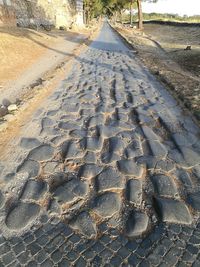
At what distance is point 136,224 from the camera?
3049 mm

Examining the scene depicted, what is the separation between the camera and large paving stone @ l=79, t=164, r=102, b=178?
3.83 metres

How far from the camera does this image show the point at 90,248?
2783 millimetres

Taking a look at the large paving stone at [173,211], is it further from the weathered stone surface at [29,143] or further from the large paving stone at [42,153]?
the weathered stone surface at [29,143]

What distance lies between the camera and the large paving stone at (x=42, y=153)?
4.22 m

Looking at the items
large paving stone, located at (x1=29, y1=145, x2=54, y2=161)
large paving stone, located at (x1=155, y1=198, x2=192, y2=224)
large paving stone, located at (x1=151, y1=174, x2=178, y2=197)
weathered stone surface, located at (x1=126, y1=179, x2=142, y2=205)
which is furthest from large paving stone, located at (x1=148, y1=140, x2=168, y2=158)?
large paving stone, located at (x1=29, y1=145, x2=54, y2=161)

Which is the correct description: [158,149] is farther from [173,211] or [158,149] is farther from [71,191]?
[71,191]

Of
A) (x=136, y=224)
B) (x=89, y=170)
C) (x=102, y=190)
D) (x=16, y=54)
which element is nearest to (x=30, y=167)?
(x=89, y=170)

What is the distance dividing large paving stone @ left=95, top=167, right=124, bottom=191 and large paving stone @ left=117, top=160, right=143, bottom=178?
0.14 metres

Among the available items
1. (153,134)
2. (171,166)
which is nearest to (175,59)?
(153,134)

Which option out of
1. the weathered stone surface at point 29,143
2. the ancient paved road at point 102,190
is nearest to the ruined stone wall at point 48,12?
the ancient paved road at point 102,190

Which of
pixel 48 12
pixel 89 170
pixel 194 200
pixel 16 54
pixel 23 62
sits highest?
pixel 48 12

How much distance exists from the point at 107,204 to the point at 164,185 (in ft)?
2.61

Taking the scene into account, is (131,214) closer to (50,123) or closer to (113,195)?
(113,195)

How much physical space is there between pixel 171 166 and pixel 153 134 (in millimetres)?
1089
